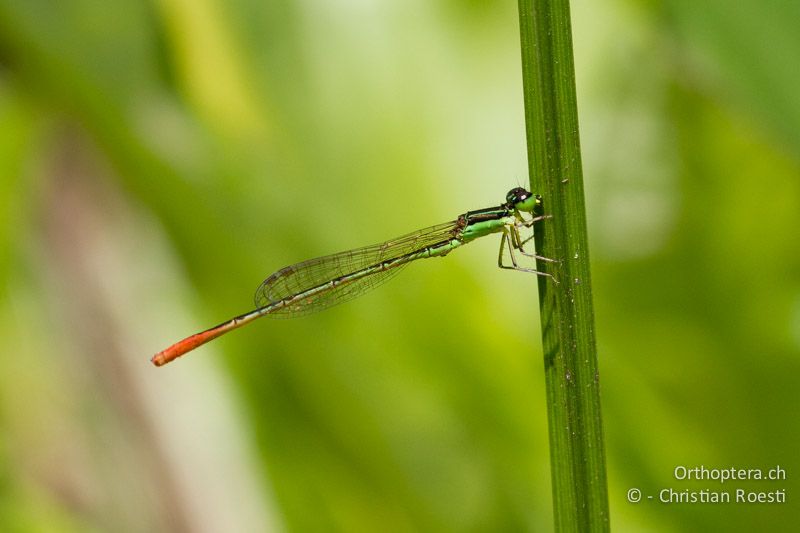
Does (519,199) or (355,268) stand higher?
(519,199)

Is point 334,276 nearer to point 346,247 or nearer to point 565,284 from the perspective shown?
point 346,247

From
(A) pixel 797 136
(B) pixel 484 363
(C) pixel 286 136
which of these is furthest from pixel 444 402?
(A) pixel 797 136

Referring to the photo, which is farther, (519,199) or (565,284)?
(519,199)

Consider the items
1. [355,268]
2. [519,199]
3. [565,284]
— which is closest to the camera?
[565,284]

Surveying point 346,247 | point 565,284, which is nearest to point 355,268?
point 346,247

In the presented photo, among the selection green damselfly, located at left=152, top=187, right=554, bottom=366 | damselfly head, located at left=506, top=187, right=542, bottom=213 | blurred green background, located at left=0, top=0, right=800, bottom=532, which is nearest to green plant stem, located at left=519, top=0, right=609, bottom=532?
damselfly head, located at left=506, top=187, right=542, bottom=213

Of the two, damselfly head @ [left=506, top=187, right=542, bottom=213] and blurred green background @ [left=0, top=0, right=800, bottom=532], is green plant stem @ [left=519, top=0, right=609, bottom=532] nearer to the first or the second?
damselfly head @ [left=506, top=187, right=542, bottom=213]

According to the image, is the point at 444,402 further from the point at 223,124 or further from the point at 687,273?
the point at 223,124
